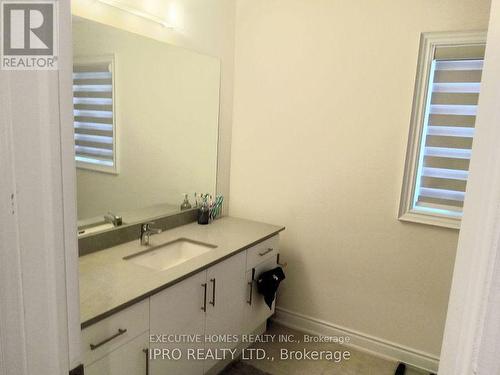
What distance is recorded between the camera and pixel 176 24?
2.33 metres

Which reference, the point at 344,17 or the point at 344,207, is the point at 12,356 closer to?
the point at 344,207

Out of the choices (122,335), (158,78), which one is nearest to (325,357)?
(122,335)

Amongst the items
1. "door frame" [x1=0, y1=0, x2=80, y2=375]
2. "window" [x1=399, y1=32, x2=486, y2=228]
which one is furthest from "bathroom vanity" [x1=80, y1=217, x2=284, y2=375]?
"window" [x1=399, y1=32, x2=486, y2=228]

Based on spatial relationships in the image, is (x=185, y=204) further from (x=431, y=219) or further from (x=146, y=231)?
(x=431, y=219)

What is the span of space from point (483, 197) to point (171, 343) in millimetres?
1600

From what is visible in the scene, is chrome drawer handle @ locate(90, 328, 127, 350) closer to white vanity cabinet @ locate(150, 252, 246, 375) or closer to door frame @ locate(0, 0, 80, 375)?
white vanity cabinet @ locate(150, 252, 246, 375)

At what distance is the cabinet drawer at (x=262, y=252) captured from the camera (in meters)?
2.30

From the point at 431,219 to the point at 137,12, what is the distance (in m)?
2.12

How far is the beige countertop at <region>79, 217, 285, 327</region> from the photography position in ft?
4.66

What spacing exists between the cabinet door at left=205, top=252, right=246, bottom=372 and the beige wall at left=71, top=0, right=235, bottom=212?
890 mm

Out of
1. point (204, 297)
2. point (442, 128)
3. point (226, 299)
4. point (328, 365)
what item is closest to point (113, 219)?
point (204, 297)

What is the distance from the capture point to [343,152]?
250 centimetres

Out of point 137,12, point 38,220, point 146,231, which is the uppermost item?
point 137,12

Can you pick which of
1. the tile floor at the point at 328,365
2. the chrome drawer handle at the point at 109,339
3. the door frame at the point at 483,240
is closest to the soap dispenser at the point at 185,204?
the tile floor at the point at 328,365
